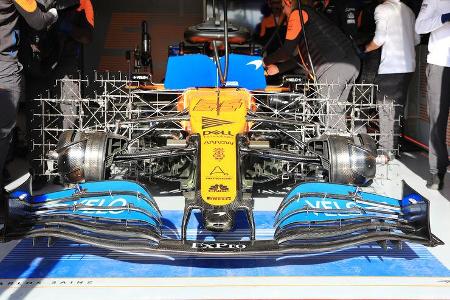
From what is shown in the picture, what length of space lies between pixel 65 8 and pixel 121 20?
6.08 metres

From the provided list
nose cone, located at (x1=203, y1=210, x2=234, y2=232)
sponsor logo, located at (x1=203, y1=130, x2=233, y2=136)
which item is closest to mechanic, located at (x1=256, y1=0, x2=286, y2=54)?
sponsor logo, located at (x1=203, y1=130, x2=233, y2=136)

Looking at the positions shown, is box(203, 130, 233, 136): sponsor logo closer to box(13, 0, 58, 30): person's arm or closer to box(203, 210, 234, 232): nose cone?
box(203, 210, 234, 232): nose cone

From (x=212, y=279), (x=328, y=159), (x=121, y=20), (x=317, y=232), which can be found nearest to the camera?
(x=317, y=232)

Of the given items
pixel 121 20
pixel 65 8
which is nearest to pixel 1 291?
pixel 65 8

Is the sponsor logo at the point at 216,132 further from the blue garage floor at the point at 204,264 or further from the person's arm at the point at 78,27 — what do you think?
the person's arm at the point at 78,27

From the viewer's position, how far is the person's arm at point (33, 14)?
539 cm

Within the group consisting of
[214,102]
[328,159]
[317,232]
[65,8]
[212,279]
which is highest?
[65,8]

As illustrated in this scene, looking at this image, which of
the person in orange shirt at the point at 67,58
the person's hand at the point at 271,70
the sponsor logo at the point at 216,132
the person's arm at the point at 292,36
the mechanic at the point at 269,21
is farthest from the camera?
the mechanic at the point at 269,21

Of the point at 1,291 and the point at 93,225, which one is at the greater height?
the point at 93,225

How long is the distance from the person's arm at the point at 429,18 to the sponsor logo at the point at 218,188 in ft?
10.0

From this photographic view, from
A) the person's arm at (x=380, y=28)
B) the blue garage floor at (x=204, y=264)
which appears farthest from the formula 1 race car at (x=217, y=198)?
the person's arm at (x=380, y=28)

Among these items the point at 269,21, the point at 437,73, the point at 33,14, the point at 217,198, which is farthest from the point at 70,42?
the point at 269,21

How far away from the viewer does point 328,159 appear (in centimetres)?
491

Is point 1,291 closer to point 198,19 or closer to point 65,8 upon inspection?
point 65,8
